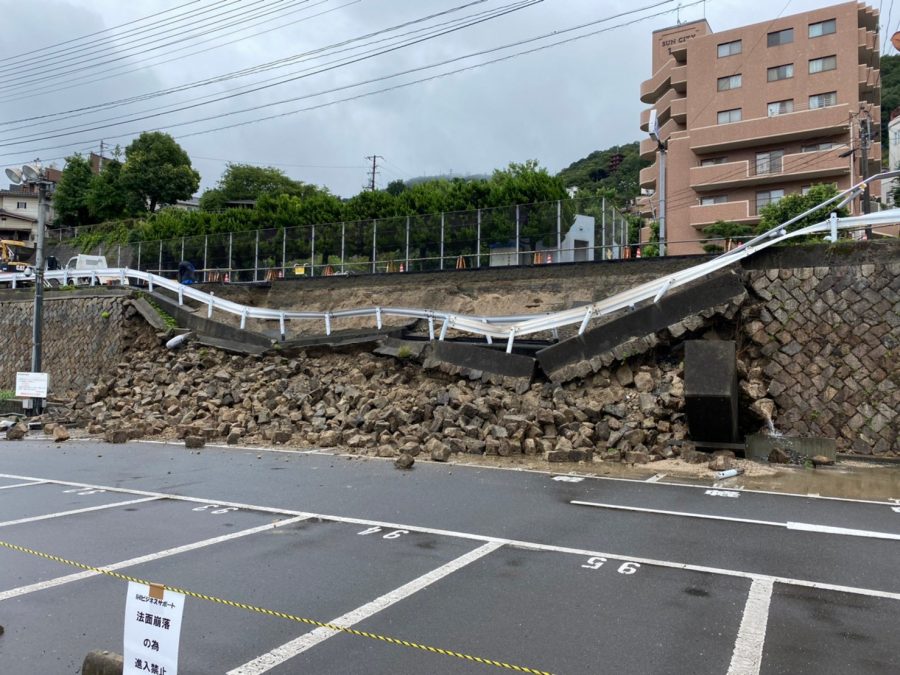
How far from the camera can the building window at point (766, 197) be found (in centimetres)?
3775

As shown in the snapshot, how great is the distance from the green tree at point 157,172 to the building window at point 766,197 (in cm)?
4363

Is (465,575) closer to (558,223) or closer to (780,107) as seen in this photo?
(558,223)

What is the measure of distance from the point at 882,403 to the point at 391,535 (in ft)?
Result: 31.6

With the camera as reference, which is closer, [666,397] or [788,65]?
[666,397]

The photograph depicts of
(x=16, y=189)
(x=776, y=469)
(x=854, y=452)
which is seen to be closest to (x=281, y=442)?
(x=776, y=469)

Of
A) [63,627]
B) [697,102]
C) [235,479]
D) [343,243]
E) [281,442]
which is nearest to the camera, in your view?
[63,627]

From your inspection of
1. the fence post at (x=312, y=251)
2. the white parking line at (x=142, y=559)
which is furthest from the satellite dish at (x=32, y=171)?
the white parking line at (x=142, y=559)

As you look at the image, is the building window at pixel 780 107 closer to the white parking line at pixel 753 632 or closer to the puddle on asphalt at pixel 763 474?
the puddle on asphalt at pixel 763 474

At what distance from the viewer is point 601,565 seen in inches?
235

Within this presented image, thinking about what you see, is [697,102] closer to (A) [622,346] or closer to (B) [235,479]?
(A) [622,346]

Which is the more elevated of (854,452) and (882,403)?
(882,403)

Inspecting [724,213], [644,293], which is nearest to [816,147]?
[724,213]

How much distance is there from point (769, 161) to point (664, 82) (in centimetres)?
1178

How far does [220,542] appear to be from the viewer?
22.7 ft
